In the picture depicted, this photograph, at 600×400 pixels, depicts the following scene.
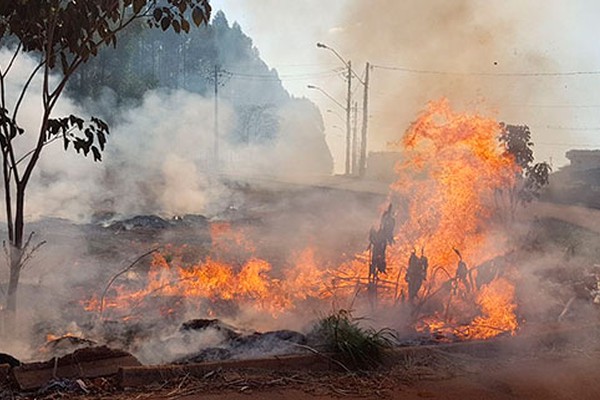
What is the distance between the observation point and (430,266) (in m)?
8.41

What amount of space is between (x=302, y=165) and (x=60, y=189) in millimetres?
34882

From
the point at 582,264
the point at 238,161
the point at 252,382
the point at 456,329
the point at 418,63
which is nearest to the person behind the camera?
the point at 252,382

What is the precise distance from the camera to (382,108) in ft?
147

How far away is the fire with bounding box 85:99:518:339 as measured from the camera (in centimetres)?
745

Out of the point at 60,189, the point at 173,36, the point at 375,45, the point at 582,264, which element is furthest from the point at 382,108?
the point at 582,264

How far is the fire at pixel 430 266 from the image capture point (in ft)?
24.4

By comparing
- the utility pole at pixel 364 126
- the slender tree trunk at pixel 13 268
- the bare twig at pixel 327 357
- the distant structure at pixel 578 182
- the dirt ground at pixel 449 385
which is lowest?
the dirt ground at pixel 449 385

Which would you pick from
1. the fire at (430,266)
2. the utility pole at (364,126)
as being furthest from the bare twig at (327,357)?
the utility pole at (364,126)

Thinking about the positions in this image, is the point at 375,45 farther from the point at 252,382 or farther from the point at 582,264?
the point at 252,382

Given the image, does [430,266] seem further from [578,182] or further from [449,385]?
[578,182]

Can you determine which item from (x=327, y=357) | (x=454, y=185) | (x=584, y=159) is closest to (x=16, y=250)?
(x=327, y=357)

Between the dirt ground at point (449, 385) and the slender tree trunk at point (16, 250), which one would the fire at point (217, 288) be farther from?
the dirt ground at point (449, 385)

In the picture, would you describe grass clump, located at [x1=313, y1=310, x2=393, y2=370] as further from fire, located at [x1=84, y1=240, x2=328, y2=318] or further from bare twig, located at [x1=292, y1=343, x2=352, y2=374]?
fire, located at [x1=84, y1=240, x2=328, y2=318]

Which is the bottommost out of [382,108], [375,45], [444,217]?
[444,217]
